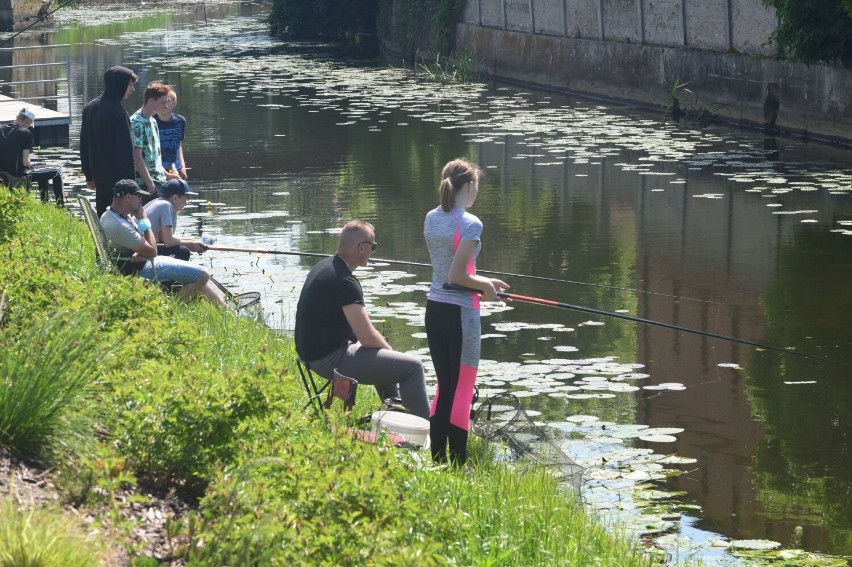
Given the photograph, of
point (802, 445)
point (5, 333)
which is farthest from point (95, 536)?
point (802, 445)

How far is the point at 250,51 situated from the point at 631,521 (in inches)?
1791

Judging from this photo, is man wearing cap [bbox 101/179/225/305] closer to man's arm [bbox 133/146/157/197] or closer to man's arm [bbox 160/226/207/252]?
man's arm [bbox 160/226/207/252]

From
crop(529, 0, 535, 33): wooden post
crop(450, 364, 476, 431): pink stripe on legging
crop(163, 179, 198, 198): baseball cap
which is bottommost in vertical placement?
crop(450, 364, 476, 431): pink stripe on legging

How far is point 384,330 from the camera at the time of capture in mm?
10820

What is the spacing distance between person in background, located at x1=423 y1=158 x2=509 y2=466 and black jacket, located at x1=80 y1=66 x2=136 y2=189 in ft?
15.2

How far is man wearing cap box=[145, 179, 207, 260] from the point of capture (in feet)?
34.9

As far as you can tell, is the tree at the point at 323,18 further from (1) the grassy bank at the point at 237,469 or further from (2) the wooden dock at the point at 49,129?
(1) the grassy bank at the point at 237,469

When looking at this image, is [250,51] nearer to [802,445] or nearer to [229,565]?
[802,445]

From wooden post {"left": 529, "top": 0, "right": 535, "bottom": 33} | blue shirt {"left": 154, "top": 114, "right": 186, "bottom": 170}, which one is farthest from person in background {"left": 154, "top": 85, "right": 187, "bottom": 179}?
wooden post {"left": 529, "top": 0, "right": 535, "bottom": 33}

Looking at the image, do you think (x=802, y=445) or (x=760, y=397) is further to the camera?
(x=760, y=397)

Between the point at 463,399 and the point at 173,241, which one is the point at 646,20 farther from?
the point at 463,399

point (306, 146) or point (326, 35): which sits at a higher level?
point (326, 35)

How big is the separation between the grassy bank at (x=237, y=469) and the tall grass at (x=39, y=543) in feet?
0.12

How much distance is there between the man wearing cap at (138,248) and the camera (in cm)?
988
